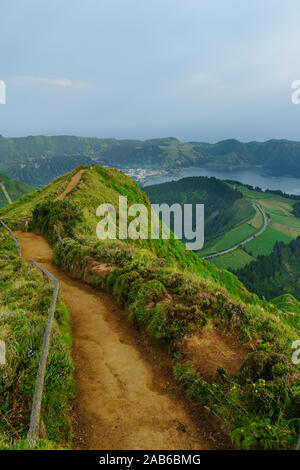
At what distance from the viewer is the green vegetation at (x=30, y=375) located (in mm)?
4652

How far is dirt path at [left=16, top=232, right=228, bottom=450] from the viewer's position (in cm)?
514

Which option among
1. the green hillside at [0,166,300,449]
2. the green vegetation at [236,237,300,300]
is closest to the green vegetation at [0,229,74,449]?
the green hillside at [0,166,300,449]

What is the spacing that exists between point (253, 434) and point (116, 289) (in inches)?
283

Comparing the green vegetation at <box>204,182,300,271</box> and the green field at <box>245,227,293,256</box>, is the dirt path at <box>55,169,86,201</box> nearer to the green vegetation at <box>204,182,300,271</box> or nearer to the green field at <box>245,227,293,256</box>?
the green vegetation at <box>204,182,300,271</box>

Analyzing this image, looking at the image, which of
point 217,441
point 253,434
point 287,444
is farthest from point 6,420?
point 287,444

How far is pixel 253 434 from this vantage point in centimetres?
457

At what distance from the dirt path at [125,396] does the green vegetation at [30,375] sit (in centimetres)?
47

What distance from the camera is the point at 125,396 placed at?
6203 mm

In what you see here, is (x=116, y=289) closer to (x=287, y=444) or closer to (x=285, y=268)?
(x=287, y=444)

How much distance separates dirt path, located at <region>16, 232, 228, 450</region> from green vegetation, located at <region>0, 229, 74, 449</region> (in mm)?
472

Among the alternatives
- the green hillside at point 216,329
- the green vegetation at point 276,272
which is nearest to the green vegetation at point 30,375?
the green hillside at point 216,329

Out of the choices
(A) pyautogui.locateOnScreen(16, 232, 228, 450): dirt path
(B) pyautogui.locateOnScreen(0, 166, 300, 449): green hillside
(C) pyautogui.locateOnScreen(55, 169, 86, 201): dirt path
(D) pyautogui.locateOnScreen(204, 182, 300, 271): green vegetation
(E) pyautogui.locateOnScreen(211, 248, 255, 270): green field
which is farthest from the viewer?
(D) pyautogui.locateOnScreen(204, 182, 300, 271): green vegetation

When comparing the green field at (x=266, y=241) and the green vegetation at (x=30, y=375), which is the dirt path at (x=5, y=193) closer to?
the green field at (x=266, y=241)
